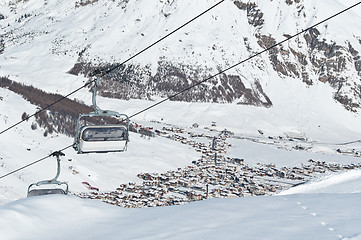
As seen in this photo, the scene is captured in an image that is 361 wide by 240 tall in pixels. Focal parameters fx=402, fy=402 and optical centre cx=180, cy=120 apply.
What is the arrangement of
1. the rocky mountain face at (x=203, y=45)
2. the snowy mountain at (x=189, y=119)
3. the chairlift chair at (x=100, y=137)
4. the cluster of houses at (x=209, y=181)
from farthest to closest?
the rocky mountain face at (x=203, y=45) < the cluster of houses at (x=209, y=181) < the chairlift chair at (x=100, y=137) < the snowy mountain at (x=189, y=119)

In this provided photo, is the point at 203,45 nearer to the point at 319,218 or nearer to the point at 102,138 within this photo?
the point at 102,138

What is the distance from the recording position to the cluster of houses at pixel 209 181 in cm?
3181

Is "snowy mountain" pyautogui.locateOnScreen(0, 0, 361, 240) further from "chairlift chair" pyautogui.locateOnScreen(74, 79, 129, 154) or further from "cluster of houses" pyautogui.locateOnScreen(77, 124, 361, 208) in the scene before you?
"chairlift chair" pyautogui.locateOnScreen(74, 79, 129, 154)

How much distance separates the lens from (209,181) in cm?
4247

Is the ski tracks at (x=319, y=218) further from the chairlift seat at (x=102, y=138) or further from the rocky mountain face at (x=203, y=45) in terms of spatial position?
the rocky mountain face at (x=203, y=45)

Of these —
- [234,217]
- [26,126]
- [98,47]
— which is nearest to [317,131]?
[98,47]

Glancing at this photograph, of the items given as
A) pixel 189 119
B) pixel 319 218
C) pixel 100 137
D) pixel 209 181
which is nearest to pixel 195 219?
pixel 319 218

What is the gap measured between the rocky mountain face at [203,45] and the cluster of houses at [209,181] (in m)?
53.1

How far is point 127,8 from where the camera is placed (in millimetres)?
134125

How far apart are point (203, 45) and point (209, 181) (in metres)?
87.2

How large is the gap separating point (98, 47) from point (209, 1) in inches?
1605

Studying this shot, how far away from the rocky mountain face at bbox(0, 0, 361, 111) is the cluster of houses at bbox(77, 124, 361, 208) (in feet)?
174

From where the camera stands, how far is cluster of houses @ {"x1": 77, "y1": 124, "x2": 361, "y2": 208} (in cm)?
3181

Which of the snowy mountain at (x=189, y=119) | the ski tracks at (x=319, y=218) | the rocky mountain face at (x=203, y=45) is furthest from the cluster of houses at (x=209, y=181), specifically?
the rocky mountain face at (x=203, y=45)
